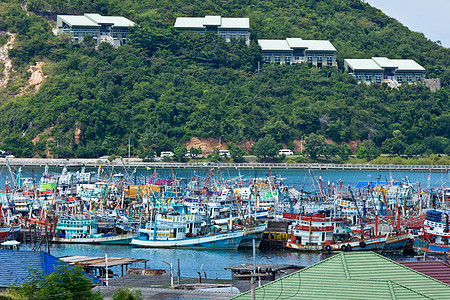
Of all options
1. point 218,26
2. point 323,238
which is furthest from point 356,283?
point 218,26

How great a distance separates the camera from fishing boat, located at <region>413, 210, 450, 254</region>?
58.8 m

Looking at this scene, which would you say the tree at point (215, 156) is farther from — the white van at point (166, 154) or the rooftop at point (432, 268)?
the rooftop at point (432, 268)

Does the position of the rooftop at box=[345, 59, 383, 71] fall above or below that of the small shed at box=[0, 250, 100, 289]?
above

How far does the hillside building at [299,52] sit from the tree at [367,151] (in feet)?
114

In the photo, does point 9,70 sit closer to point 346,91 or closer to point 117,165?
point 117,165

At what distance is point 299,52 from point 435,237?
126 metres

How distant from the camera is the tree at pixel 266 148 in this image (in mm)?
144500

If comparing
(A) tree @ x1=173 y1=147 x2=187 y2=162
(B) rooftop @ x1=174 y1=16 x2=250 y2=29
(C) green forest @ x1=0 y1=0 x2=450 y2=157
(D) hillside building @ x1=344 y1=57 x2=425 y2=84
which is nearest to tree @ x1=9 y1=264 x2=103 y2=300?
(A) tree @ x1=173 y1=147 x2=187 y2=162

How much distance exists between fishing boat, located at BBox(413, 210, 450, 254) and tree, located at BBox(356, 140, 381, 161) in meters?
89.5

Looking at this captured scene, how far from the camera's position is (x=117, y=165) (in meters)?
139

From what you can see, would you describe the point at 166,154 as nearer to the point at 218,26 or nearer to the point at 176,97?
the point at 176,97

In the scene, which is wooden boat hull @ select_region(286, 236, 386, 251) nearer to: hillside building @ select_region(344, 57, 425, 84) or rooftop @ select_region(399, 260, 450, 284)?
rooftop @ select_region(399, 260, 450, 284)

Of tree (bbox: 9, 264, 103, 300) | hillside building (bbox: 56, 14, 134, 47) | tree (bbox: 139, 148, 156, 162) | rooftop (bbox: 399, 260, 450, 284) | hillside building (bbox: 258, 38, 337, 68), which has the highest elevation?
hillside building (bbox: 56, 14, 134, 47)

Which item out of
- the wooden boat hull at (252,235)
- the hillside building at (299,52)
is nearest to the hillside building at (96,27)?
the hillside building at (299,52)
